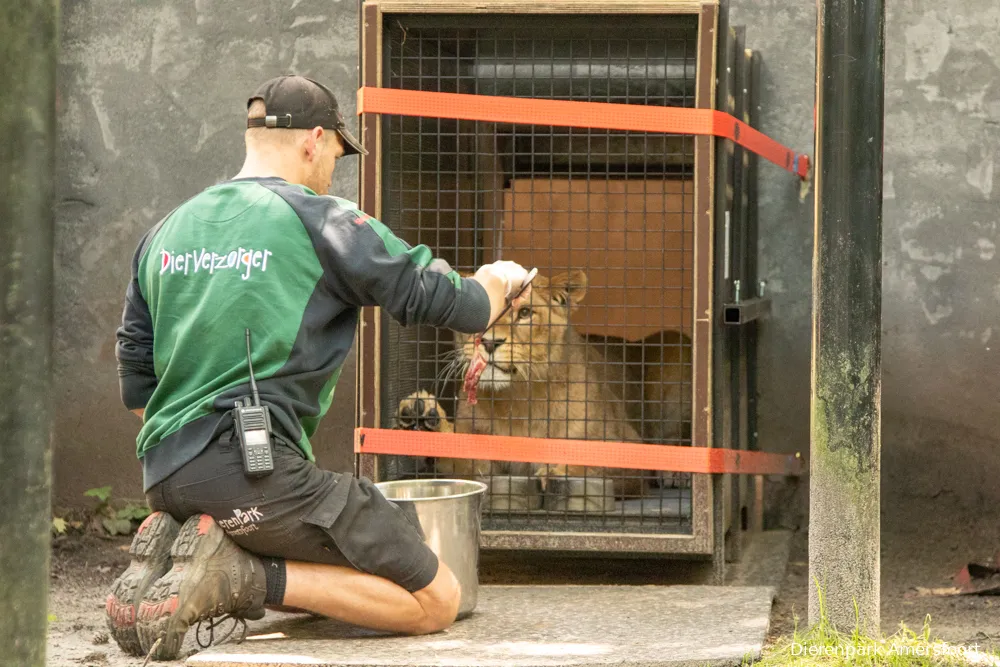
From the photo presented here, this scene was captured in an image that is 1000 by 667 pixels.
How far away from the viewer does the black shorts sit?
361 cm

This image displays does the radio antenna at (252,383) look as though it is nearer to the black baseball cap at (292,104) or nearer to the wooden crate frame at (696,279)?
the black baseball cap at (292,104)

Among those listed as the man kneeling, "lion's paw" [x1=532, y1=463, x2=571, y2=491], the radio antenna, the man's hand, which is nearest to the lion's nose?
"lion's paw" [x1=532, y1=463, x2=571, y2=491]

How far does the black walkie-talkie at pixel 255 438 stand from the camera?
11.5 ft

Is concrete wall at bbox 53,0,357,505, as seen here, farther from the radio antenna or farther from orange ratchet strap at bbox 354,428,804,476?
the radio antenna

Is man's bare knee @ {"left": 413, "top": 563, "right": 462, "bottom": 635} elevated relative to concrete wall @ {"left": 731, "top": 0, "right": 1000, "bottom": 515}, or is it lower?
lower

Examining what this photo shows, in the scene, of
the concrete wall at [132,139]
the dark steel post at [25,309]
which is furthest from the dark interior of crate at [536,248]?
the dark steel post at [25,309]

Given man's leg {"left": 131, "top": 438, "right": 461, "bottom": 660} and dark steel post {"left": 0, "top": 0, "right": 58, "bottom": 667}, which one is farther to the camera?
man's leg {"left": 131, "top": 438, "right": 461, "bottom": 660}

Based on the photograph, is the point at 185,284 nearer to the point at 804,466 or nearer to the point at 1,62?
the point at 1,62

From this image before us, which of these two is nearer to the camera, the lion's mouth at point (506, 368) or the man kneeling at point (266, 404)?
the man kneeling at point (266, 404)

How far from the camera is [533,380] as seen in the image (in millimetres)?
5363

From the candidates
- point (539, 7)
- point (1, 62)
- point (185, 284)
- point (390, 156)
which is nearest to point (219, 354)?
point (185, 284)

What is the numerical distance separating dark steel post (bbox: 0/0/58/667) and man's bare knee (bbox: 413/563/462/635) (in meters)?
2.47

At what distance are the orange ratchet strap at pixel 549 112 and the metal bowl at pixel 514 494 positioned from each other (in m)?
1.47

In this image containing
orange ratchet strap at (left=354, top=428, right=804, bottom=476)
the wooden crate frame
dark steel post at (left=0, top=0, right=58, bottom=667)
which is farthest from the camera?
orange ratchet strap at (left=354, top=428, right=804, bottom=476)
